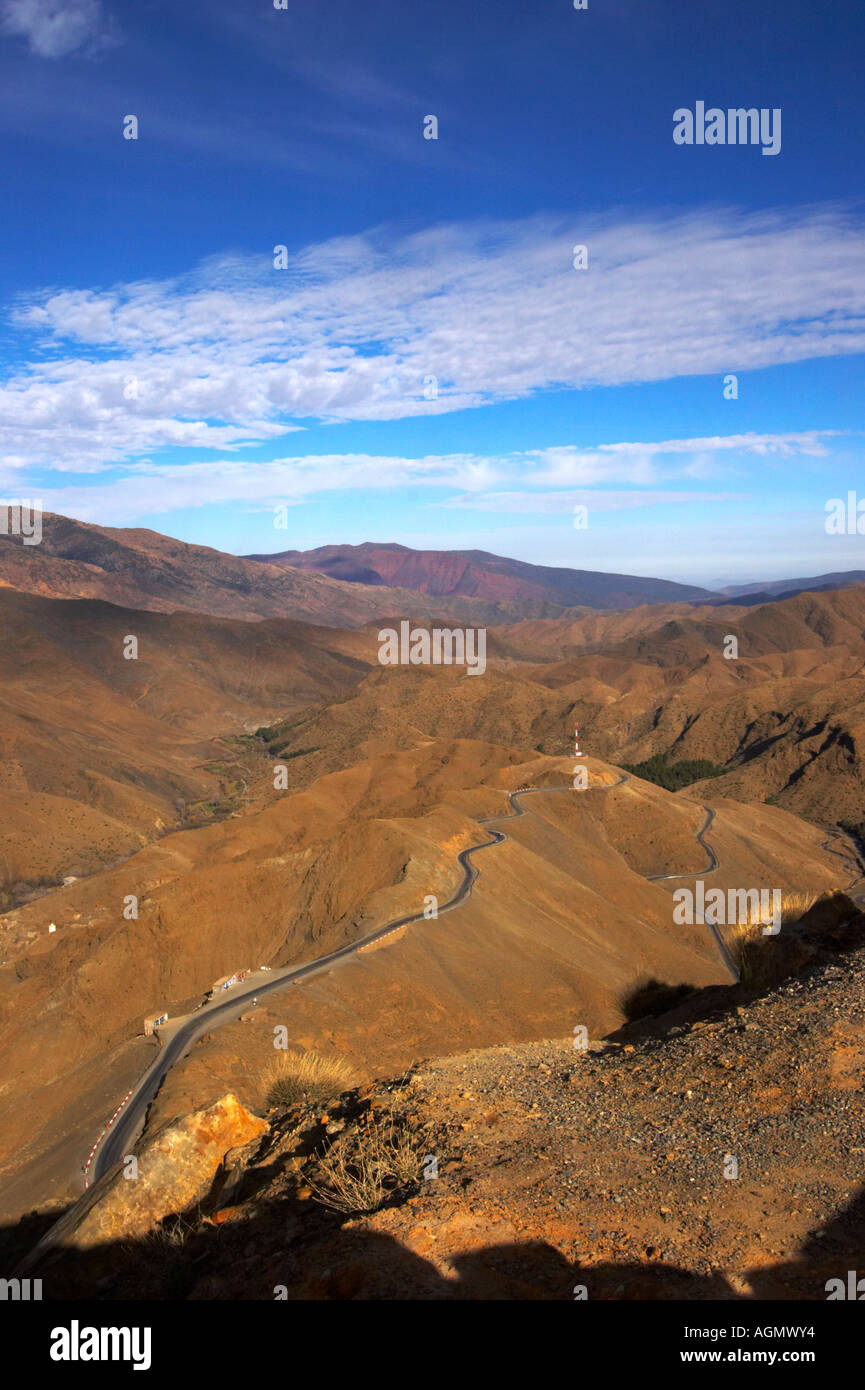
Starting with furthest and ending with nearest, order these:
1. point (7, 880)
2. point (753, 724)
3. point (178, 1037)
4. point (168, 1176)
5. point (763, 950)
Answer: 1. point (753, 724)
2. point (7, 880)
3. point (178, 1037)
4. point (763, 950)
5. point (168, 1176)

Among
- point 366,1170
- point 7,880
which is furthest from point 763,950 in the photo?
point 7,880

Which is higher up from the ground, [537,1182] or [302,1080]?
[537,1182]

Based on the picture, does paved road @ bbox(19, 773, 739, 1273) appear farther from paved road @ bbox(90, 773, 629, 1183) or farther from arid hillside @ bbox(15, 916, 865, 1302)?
arid hillside @ bbox(15, 916, 865, 1302)

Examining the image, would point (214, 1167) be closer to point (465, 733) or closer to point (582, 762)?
point (582, 762)

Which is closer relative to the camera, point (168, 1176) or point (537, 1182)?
point (537, 1182)

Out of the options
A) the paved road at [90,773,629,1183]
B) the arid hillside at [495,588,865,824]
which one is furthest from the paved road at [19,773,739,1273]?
the arid hillside at [495,588,865,824]

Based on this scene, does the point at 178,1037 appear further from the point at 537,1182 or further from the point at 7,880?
the point at 7,880

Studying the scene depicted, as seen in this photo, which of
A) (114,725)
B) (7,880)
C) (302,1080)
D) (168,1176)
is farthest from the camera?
(114,725)

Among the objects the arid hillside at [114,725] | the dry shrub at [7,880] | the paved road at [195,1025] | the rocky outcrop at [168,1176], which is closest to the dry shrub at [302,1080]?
the rocky outcrop at [168,1176]
